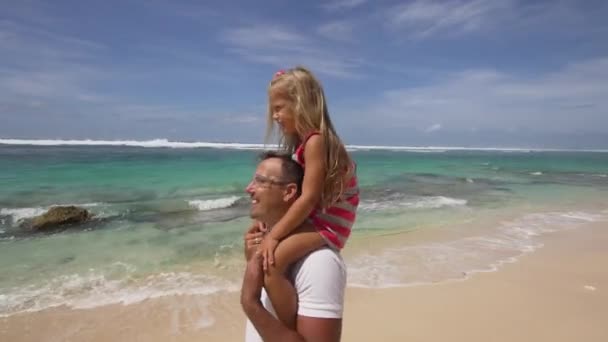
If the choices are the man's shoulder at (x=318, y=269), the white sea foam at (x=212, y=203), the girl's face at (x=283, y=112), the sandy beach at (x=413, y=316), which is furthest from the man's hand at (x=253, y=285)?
the white sea foam at (x=212, y=203)

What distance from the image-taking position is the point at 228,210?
1348 cm

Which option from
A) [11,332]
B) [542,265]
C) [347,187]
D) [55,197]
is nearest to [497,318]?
[542,265]

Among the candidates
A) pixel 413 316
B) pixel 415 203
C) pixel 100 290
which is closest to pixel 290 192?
pixel 413 316

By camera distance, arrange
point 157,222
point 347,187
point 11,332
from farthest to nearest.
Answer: point 157,222 → point 11,332 → point 347,187

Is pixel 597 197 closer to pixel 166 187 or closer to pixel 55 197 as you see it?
pixel 166 187

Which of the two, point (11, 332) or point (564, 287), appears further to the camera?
point (564, 287)

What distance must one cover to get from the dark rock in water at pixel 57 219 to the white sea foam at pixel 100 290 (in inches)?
185

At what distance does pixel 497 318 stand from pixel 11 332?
5.75 m

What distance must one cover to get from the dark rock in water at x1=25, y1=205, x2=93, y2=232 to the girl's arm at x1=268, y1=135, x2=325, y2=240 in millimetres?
10660

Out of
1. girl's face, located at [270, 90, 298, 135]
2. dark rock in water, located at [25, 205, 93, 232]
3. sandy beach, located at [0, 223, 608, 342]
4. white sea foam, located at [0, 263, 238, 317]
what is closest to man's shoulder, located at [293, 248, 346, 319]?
girl's face, located at [270, 90, 298, 135]

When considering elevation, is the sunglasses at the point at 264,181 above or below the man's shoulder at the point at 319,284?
above

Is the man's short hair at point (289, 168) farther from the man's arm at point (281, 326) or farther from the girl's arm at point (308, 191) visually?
the man's arm at point (281, 326)

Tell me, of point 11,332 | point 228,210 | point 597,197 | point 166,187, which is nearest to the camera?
point 11,332

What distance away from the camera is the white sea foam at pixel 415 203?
46.3 ft
